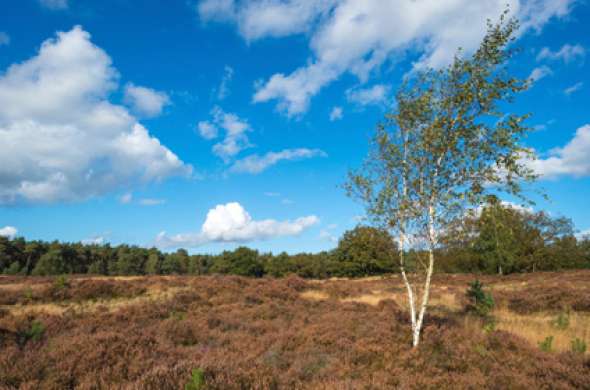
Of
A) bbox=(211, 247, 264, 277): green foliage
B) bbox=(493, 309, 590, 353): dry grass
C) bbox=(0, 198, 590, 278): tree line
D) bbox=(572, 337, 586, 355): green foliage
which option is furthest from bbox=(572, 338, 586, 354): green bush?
bbox=(211, 247, 264, 277): green foliage

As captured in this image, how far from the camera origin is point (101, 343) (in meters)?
7.82

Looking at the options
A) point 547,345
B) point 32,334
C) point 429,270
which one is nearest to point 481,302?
point 547,345

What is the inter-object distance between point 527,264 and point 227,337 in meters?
51.0

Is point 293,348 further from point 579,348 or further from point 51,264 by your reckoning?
point 51,264

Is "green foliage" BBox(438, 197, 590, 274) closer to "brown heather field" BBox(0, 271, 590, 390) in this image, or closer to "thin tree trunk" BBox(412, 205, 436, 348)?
"brown heather field" BBox(0, 271, 590, 390)

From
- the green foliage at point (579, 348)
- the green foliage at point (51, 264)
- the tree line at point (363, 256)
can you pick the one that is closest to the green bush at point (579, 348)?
the green foliage at point (579, 348)

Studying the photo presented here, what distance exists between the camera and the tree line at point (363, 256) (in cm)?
932

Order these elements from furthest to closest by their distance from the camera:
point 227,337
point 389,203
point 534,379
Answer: point 227,337
point 389,203
point 534,379

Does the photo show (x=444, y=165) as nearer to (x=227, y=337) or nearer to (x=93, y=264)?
(x=227, y=337)

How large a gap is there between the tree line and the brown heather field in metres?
2.71

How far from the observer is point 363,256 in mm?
29594

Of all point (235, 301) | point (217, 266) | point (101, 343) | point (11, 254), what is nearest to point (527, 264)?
point (235, 301)

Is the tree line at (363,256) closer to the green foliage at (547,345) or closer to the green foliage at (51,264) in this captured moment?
the green foliage at (51,264)

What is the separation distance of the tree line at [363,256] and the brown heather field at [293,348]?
271cm
